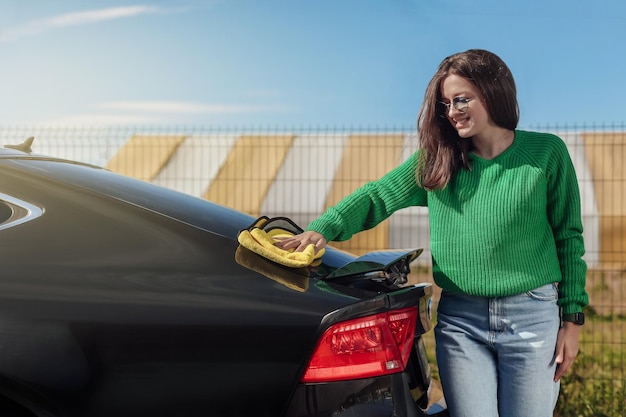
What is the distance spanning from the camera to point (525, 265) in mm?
2133

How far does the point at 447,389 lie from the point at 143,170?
8.32 metres

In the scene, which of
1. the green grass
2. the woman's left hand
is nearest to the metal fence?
the green grass

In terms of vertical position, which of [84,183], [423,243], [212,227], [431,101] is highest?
[431,101]

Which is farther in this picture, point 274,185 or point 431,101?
point 274,185

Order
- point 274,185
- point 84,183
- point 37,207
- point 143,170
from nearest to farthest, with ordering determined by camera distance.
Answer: point 37,207, point 84,183, point 274,185, point 143,170

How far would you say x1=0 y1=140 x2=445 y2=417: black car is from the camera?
1784 millimetres

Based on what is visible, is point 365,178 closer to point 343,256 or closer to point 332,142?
point 332,142

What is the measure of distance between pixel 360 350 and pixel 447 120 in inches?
35.1

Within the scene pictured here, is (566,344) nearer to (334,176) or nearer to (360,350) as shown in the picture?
(360,350)

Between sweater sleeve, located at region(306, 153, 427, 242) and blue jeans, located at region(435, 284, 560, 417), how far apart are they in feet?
1.23

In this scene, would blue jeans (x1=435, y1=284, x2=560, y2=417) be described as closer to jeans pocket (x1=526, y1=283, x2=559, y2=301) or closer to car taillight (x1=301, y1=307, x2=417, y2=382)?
jeans pocket (x1=526, y1=283, x2=559, y2=301)

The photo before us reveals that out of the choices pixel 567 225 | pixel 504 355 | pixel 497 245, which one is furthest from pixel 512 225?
pixel 504 355

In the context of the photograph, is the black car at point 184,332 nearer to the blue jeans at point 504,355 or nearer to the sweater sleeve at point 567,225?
the blue jeans at point 504,355

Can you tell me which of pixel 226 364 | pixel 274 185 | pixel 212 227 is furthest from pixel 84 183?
pixel 274 185
